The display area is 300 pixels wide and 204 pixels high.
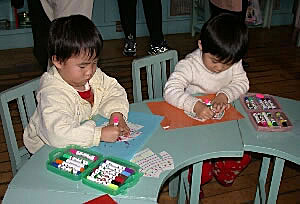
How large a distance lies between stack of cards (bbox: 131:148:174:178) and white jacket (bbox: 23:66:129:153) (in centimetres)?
16

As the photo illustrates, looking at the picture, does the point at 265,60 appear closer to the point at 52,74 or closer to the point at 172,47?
the point at 172,47

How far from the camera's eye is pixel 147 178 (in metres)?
1.25

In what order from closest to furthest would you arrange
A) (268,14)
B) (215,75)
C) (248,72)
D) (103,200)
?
(103,200) < (215,75) < (248,72) < (268,14)

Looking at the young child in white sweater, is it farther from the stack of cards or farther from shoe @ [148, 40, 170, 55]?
shoe @ [148, 40, 170, 55]

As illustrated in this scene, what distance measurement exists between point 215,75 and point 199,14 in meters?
3.10

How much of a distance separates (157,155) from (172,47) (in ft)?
10.5

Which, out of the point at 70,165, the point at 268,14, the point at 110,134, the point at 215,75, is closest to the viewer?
the point at 70,165

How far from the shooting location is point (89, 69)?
57.7 inches

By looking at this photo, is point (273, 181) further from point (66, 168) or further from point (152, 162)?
point (66, 168)

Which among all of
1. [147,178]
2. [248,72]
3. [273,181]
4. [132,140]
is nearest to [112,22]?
[248,72]

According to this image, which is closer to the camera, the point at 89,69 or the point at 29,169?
the point at 29,169

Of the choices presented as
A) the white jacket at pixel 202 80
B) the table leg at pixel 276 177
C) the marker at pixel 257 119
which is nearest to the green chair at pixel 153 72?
the white jacket at pixel 202 80

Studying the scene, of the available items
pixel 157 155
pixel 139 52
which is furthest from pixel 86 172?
pixel 139 52

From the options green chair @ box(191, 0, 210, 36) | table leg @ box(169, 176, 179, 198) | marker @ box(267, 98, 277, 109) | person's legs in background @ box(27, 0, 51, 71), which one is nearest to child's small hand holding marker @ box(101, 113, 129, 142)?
marker @ box(267, 98, 277, 109)
